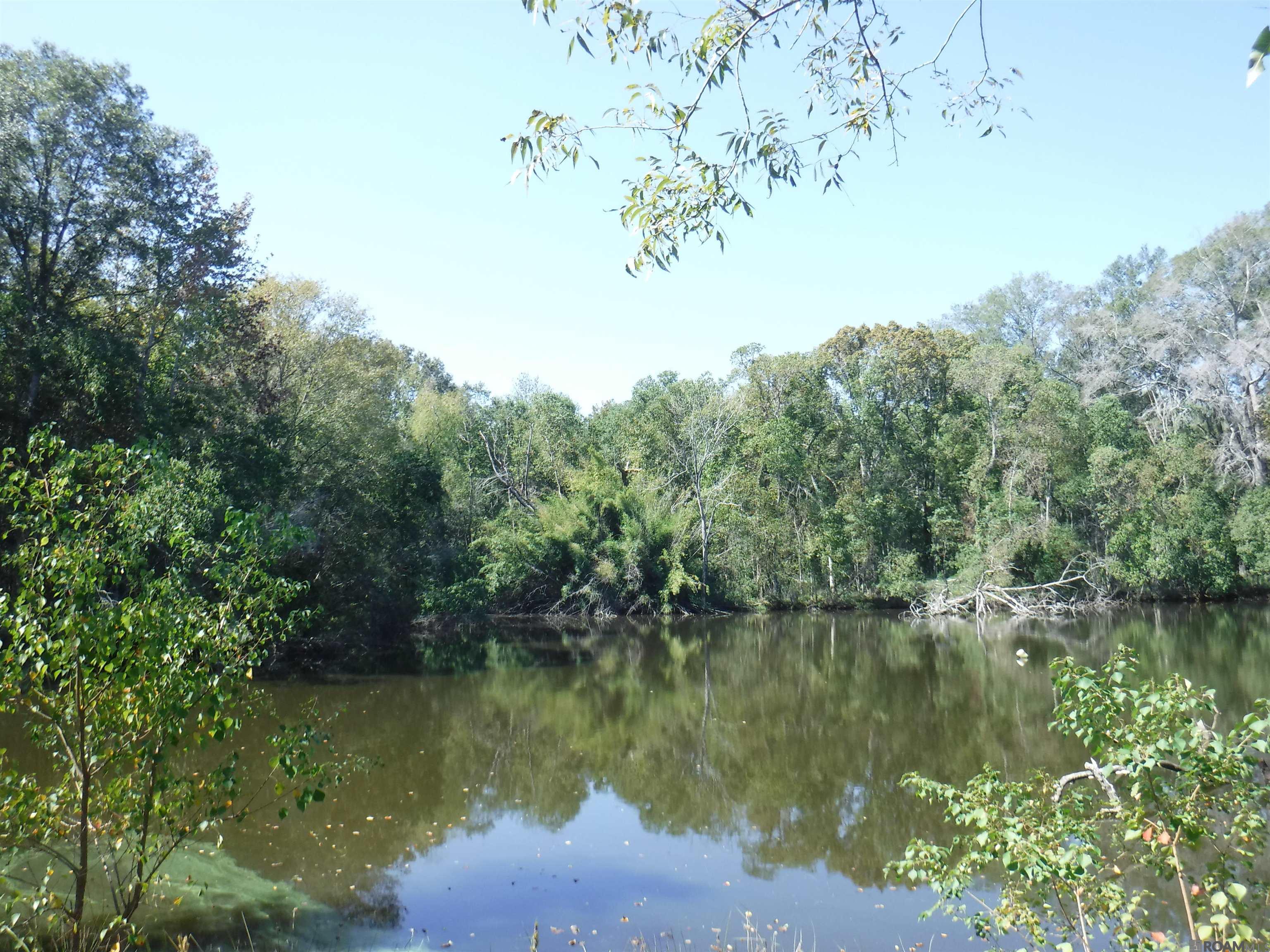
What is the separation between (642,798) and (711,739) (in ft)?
8.96

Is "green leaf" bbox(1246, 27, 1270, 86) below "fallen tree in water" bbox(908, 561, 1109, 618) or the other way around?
the other way around

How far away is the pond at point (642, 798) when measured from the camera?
637 centimetres

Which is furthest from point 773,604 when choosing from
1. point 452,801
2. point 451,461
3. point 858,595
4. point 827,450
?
point 452,801

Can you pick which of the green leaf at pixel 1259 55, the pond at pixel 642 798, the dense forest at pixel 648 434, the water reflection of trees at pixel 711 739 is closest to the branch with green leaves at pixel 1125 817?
the water reflection of trees at pixel 711 739

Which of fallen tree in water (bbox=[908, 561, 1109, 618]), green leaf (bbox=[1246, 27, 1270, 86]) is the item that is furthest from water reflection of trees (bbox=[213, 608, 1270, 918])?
fallen tree in water (bbox=[908, 561, 1109, 618])

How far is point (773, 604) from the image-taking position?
31969mm

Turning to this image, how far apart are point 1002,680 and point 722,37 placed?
14446 mm

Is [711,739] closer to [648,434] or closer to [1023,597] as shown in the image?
[1023,597]

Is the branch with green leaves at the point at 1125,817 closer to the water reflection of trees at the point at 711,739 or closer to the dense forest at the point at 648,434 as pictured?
the water reflection of trees at the point at 711,739

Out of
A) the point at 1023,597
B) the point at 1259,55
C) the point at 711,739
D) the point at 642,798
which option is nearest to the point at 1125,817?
the point at 1259,55

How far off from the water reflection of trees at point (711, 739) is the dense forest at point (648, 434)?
563cm

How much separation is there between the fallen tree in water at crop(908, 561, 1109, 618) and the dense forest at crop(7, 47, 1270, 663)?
54 cm

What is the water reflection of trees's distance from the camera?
8.06 metres

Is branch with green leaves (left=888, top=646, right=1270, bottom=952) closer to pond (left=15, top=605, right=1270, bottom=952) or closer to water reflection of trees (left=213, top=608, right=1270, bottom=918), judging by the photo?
water reflection of trees (left=213, top=608, right=1270, bottom=918)
